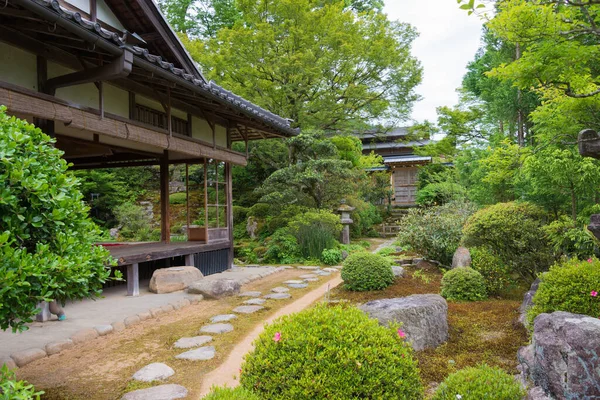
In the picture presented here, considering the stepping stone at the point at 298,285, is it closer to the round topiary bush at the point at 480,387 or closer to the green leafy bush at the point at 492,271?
the green leafy bush at the point at 492,271

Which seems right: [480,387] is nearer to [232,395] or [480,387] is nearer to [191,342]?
[232,395]

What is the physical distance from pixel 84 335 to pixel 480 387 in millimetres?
4383

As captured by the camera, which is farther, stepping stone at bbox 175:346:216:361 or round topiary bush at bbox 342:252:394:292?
round topiary bush at bbox 342:252:394:292

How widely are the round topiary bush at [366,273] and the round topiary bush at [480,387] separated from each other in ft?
13.9

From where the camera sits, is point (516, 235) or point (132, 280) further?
point (132, 280)

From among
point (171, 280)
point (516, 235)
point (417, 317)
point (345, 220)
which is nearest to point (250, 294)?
point (171, 280)

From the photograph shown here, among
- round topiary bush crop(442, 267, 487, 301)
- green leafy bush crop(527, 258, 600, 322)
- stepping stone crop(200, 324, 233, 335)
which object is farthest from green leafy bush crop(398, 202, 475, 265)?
stepping stone crop(200, 324, 233, 335)

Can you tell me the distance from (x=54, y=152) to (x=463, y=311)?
5134 millimetres

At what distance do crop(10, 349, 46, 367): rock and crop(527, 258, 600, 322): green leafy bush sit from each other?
5.12m

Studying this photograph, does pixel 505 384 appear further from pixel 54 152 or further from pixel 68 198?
pixel 54 152

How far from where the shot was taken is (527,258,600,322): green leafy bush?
141 inches

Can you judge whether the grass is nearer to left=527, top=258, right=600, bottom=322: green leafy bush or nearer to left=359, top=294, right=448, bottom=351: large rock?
left=359, top=294, right=448, bottom=351: large rock

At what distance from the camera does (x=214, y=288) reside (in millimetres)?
6996

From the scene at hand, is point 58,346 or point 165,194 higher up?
point 165,194
